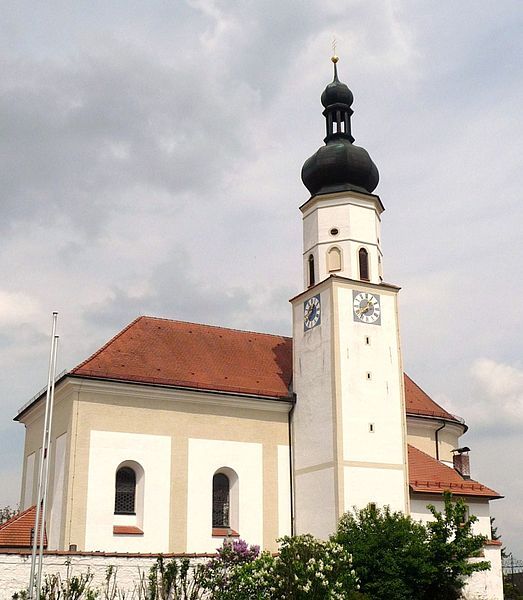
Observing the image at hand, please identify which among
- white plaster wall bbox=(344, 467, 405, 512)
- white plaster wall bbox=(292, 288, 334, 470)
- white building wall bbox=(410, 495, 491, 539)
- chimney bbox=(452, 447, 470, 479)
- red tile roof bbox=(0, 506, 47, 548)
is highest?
white plaster wall bbox=(292, 288, 334, 470)

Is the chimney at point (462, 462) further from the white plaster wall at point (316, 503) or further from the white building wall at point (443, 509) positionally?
the white plaster wall at point (316, 503)

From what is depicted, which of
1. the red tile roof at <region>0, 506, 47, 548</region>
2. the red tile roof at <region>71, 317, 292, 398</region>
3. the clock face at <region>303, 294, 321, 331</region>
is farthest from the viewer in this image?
the clock face at <region>303, 294, 321, 331</region>

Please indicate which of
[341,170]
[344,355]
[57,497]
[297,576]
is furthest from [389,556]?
[341,170]

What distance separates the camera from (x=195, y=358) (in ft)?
103

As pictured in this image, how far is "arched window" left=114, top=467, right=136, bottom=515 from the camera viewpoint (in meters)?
27.0

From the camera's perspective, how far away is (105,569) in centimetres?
2122

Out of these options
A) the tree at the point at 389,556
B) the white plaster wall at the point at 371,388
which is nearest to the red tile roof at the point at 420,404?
the white plaster wall at the point at 371,388

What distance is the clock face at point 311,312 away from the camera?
101 ft

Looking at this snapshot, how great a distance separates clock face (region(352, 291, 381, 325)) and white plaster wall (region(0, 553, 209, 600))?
12.1m

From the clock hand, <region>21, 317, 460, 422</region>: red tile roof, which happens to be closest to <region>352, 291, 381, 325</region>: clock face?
the clock hand

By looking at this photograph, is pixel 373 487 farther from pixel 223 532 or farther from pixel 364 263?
pixel 364 263

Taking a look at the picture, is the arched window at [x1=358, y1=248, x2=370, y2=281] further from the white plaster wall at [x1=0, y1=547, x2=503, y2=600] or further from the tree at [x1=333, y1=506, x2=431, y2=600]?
the white plaster wall at [x1=0, y1=547, x2=503, y2=600]

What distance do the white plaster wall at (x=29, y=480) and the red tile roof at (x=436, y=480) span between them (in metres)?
14.7

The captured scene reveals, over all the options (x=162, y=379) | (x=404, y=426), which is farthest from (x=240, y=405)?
(x=404, y=426)
